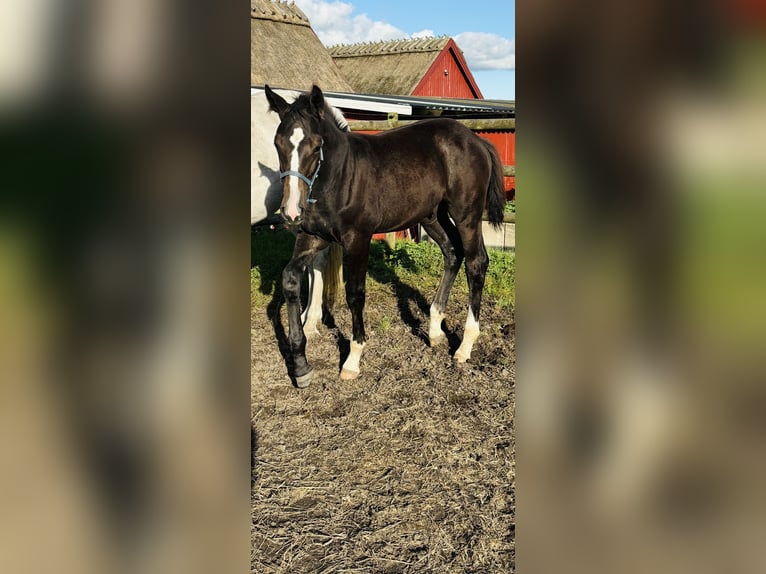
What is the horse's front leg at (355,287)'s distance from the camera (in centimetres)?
485

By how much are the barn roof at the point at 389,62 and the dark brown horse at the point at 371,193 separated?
1979 centimetres

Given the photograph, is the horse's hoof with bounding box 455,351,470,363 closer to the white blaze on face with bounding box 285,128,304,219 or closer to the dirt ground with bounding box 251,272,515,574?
the dirt ground with bounding box 251,272,515,574

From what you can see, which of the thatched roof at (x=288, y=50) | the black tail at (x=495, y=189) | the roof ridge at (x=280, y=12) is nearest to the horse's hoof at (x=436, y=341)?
the black tail at (x=495, y=189)

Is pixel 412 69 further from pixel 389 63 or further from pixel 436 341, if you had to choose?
pixel 436 341

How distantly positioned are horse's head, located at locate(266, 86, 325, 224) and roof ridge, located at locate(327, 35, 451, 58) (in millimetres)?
23004

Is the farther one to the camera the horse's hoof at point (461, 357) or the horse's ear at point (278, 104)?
the horse's hoof at point (461, 357)

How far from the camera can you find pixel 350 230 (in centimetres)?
480

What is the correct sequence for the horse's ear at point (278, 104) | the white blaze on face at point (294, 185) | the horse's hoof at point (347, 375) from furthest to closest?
the horse's hoof at point (347, 375) < the horse's ear at point (278, 104) < the white blaze on face at point (294, 185)

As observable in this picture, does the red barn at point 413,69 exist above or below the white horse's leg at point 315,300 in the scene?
above

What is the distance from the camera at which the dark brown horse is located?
163 inches
